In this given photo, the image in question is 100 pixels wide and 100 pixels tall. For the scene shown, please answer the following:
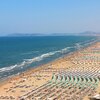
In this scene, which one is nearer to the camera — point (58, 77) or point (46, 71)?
point (58, 77)

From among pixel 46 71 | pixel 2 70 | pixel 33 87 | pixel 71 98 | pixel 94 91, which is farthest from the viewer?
pixel 2 70

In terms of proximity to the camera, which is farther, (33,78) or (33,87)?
(33,78)

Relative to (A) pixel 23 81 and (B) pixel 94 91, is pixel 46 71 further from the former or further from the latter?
(B) pixel 94 91

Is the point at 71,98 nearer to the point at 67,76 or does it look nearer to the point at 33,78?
the point at 67,76

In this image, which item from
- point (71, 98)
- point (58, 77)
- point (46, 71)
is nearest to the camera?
point (71, 98)

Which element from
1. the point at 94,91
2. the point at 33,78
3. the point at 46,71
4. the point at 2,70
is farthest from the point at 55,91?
the point at 2,70

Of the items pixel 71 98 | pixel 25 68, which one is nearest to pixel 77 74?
pixel 71 98

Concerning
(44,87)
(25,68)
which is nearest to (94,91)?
(44,87)

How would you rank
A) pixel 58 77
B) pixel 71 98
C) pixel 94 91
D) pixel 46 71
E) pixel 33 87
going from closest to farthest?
pixel 71 98 < pixel 94 91 < pixel 33 87 < pixel 58 77 < pixel 46 71

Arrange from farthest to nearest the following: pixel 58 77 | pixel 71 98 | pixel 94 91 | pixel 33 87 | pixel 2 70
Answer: pixel 2 70, pixel 58 77, pixel 33 87, pixel 94 91, pixel 71 98
